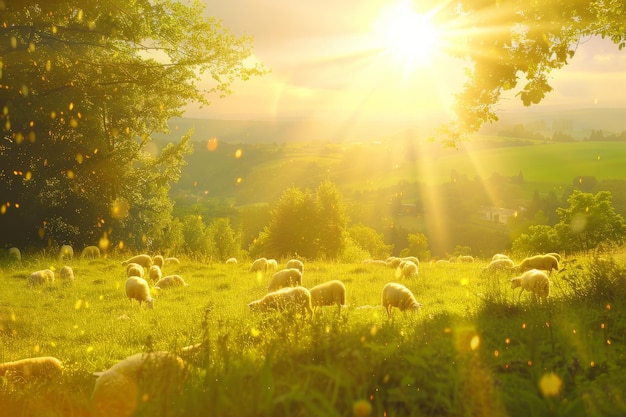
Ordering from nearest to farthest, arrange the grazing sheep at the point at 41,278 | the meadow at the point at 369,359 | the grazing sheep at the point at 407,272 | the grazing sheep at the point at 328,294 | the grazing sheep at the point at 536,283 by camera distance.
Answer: the meadow at the point at 369,359, the grazing sheep at the point at 536,283, the grazing sheep at the point at 328,294, the grazing sheep at the point at 41,278, the grazing sheep at the point at 407,272

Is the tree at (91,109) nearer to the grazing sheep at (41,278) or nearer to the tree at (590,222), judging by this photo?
the grazing sheep at (41,278)

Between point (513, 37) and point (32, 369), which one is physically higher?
point (513, 37)

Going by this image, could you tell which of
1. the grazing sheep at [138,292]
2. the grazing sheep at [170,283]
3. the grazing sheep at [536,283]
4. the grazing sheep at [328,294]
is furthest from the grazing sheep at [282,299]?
the grazing sheep at [170,283]

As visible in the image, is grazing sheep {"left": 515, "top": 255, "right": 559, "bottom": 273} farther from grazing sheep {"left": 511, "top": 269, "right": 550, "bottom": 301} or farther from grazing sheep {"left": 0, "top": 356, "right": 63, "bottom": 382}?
grazing sheep {"left": 0, "top": 356, "right": 63, "bottom": 382}

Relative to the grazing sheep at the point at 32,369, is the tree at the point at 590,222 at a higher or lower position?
higher

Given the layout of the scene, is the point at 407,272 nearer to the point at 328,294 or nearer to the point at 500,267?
the point at 500,267

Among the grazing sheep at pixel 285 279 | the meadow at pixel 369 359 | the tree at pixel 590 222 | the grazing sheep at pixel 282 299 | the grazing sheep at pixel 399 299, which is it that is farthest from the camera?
the tree at pixel 590 222

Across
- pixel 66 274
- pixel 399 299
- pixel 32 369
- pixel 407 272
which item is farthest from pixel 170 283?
pixel 32 369

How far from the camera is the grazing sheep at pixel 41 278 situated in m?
16.0

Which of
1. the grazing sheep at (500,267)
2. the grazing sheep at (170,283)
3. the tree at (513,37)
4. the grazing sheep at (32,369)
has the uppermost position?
the tree at (513,37)

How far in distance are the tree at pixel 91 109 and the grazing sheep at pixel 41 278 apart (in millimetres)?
5792

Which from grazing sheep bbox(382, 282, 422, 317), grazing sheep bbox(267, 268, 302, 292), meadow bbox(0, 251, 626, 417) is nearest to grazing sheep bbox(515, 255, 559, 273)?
meadow bbox(0, 251, 626, 417)

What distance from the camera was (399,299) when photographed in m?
11.7

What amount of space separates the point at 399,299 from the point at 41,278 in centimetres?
1157
